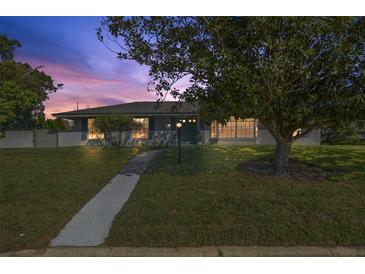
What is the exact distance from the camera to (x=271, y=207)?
19.3ft

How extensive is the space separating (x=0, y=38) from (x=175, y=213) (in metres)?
28.5

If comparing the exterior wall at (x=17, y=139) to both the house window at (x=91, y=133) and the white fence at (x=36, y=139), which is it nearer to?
the white fence at (x=36, y=139)

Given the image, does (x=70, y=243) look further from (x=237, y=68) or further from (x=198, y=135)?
(x=198, y=135)

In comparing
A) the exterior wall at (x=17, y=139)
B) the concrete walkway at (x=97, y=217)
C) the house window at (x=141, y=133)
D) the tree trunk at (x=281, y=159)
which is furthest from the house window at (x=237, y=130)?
the exterior wall at (x=17, y=139)

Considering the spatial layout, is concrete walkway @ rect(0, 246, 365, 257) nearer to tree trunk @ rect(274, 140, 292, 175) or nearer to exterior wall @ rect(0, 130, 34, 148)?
tree trunk @ rect(274, 140, 292, 175)

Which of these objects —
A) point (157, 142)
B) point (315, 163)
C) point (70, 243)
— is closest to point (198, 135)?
point (157, 142)

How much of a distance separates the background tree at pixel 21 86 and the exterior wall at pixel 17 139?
0.82m

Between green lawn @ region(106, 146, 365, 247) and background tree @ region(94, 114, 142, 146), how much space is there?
10970mm

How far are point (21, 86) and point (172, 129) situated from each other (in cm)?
953

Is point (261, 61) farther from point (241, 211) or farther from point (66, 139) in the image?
point (66, 139)

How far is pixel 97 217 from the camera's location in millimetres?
5688

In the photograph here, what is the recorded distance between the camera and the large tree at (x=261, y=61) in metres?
5.61

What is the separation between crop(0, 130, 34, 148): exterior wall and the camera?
23938 mm

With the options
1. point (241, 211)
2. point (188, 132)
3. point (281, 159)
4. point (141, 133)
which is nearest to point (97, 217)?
point (241, 211)
